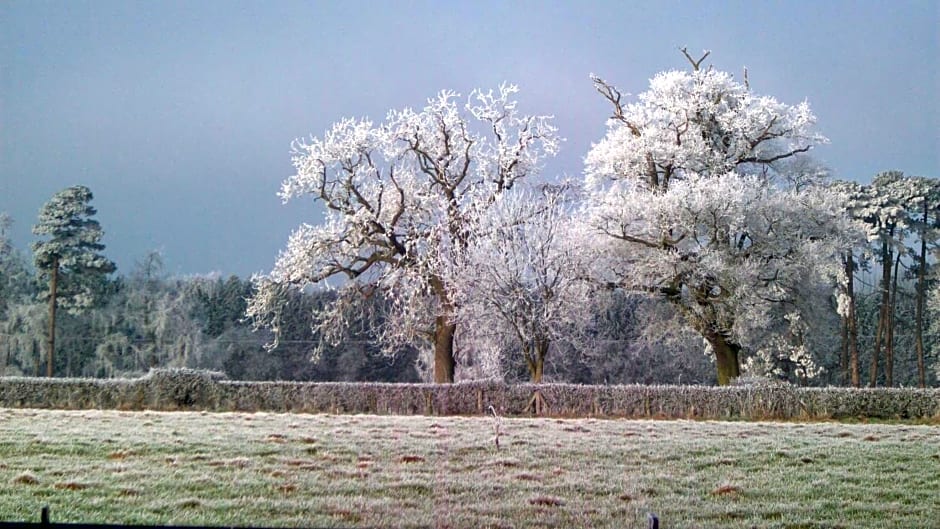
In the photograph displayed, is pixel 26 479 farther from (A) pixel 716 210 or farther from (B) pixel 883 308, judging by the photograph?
(B) pixel 883 308

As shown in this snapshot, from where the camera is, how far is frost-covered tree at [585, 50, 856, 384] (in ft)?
44.8

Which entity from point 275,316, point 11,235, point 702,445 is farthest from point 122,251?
point 702,445

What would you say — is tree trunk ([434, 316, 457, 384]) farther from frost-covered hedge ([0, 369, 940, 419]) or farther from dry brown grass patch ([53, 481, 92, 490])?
dry brown grass patch ([53, 481, 92, 490])

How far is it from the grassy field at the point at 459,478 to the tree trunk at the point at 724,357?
5792 mm

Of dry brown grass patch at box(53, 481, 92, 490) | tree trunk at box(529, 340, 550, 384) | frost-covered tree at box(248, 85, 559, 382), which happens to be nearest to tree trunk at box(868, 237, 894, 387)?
tree trunk at box(529, 340, 550, 384)

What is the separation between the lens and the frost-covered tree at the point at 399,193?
14633mm

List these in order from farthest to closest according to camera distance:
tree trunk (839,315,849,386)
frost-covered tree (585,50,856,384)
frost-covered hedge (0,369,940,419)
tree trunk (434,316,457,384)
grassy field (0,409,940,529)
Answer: tree trunk (434,316,457,384), frost-covered tree (585,50,856,384), tree trunk (839,315,849,386), frost-covered hedge (0,369,940,419), grassy field (0,409,940,529)

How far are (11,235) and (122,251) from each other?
5.80ft

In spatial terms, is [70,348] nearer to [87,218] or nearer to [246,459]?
[87,218]

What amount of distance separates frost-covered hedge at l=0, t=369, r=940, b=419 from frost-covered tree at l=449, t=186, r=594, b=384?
1489mm

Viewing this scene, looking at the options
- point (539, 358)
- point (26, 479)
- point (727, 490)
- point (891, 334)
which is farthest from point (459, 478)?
point (891, 334)

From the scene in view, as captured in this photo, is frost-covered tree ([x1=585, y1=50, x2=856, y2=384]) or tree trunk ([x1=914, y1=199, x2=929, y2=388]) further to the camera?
frost-covered tree ([x1=585, y1=50, x2=856, y2=384])

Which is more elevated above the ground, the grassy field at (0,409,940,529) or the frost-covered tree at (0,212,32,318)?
the frost-covered tree at (0,212,32,318)

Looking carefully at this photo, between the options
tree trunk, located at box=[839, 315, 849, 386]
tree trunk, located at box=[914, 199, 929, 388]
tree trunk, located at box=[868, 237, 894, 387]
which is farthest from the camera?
tree trunk, located at box=[839, 315, 849, 386]
